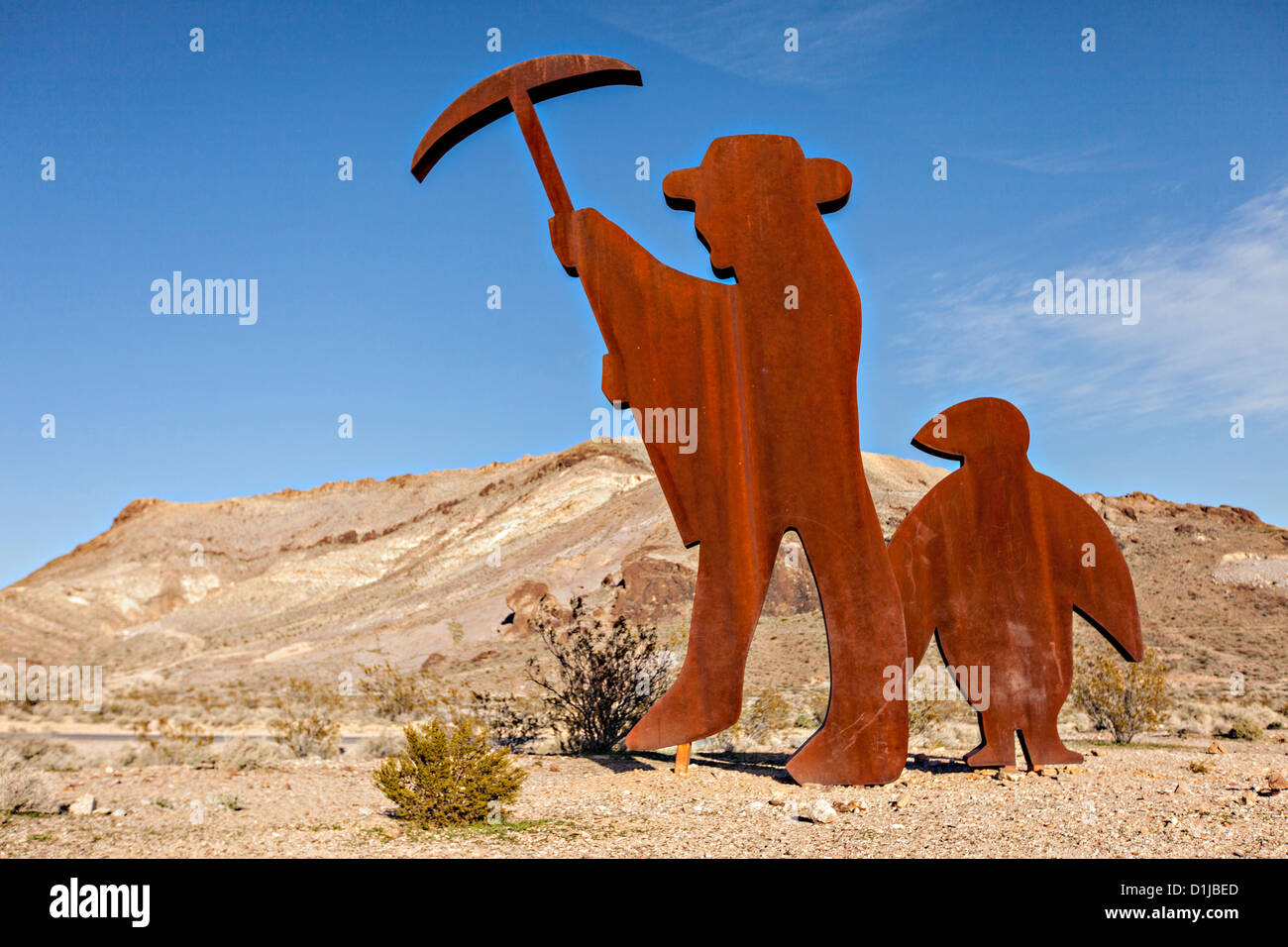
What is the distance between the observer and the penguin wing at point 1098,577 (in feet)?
29.5

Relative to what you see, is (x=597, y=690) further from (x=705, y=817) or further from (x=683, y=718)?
(x=705, y=817)

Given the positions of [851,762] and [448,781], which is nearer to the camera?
[448,781]

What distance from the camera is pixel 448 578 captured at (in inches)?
1817

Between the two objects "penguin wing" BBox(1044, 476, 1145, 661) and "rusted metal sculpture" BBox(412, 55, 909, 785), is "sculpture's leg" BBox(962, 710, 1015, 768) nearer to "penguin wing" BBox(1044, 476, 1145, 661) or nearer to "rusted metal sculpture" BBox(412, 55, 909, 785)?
"rusted metal sculpture" BBox(412, 55, 909, 785)

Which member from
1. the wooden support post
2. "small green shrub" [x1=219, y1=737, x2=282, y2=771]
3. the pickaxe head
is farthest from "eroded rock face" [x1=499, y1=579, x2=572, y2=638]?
the pickaxe head

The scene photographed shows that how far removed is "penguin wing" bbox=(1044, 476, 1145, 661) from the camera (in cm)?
899

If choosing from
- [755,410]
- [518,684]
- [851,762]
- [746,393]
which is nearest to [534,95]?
[746,393]

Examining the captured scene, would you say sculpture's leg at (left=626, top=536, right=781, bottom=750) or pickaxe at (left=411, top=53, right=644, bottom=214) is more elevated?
pickaxe at (left=411, top=53, right=644, bottom=214)

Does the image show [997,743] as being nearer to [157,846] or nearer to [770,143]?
[770,143]

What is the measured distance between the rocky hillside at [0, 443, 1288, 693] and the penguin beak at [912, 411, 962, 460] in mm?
19645

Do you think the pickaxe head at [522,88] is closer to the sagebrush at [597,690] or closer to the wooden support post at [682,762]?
the wooden support post at [682,762]

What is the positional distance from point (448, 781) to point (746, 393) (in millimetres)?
4341

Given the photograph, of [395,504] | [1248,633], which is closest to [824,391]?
[1248,633]
